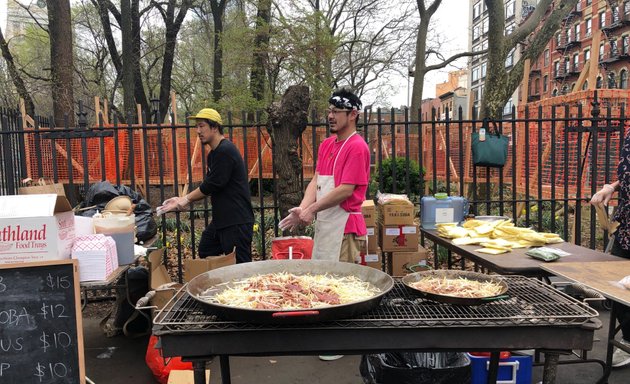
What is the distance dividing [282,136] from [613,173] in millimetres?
6773

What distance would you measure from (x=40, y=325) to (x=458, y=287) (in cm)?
269

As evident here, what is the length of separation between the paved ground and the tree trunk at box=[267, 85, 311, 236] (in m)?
1.80

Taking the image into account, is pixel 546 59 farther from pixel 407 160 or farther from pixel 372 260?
pixel 372 260

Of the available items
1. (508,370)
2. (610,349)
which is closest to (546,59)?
(610,349)

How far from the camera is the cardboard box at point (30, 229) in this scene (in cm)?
302

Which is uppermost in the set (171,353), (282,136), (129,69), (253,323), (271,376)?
(129,69)

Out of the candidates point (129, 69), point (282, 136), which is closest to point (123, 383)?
point (282, 136)

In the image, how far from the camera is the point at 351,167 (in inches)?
139

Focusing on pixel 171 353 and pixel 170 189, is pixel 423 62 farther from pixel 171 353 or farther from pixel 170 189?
pixel 171 353

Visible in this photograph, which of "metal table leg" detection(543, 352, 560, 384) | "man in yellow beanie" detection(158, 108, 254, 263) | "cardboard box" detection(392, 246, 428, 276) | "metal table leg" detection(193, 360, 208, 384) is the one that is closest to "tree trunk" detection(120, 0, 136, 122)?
"man in yellow beanie" detection(158, 108, 254, 263)

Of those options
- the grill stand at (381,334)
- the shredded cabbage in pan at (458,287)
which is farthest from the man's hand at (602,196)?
the grill stand at (381,334)

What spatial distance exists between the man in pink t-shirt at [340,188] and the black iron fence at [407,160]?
182cm

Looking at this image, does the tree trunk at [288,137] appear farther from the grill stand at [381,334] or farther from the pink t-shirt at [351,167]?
the grill stand at [381,334]

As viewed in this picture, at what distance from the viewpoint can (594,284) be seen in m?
2.65
